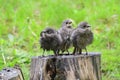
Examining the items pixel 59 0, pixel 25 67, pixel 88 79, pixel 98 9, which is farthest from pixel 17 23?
pixel 88 79

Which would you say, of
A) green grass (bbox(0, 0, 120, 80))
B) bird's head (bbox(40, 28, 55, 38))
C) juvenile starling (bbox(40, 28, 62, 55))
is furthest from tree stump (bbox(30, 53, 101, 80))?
green grass (bbox(0, 0, 120, 80))

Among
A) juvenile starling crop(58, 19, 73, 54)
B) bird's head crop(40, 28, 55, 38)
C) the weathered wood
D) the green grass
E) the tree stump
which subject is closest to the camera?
the weathered wood

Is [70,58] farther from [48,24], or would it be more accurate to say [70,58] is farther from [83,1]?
[83,1]

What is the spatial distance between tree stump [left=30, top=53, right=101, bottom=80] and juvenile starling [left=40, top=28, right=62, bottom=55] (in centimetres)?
14

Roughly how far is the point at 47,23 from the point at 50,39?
4.98m

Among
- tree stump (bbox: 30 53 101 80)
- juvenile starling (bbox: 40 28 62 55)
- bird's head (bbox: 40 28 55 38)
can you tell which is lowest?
tree stump (bbox: 30 53 101 80)

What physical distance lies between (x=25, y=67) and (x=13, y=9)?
3871 millimetres

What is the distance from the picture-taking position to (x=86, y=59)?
577cm

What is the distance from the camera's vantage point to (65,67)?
5695mm

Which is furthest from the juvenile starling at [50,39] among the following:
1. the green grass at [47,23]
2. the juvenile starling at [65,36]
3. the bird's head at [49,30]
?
the green grass at [47,23]

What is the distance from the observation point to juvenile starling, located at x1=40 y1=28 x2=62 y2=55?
5574 mm

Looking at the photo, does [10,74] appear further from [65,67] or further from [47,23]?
[47,23]

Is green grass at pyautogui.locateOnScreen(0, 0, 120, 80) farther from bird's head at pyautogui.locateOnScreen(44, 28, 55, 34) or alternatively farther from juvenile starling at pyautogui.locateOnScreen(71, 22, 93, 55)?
bird's head at pyautogui.locateOnScreen(44, 28, 55, 34)

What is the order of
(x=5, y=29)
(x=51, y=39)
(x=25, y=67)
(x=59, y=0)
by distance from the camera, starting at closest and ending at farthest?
(x=51, y=39) → (x=25, y=67) → (x=5, y=29) → (x=59, y=0)
